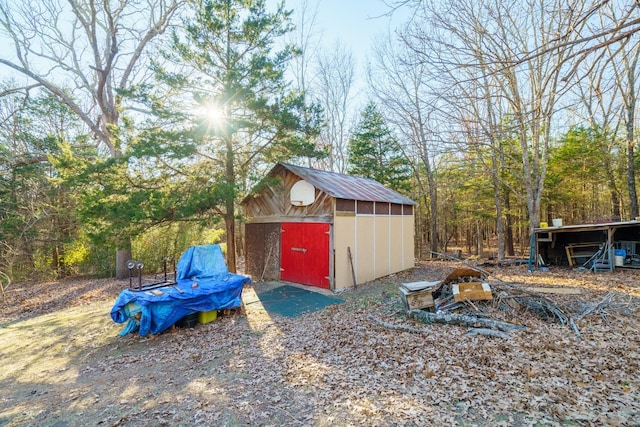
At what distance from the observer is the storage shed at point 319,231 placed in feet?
29.1

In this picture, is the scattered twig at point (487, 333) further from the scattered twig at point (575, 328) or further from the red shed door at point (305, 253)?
the red shed door at point (305, 253)

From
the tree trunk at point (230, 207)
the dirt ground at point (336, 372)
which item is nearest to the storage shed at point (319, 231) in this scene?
the tree trunk at point (230, 207)

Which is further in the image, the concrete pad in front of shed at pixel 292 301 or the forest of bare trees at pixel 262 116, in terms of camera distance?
the concrete pad in front of shed at pixel 292 301

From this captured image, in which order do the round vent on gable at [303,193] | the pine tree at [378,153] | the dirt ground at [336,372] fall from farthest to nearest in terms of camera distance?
the pine tree at [378,153] → the round vent on gable at [303,193] → the dirt ground at [336,372]

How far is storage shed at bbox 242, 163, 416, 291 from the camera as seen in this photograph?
8.86 meters

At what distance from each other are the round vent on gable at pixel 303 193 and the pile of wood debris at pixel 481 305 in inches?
164

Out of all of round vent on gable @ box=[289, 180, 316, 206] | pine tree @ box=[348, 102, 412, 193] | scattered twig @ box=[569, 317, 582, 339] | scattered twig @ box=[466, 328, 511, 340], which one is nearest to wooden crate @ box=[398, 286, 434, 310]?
scattered twig @ box=[466, 328, 511, 340]

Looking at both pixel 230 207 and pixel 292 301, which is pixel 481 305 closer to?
pixel 292 301

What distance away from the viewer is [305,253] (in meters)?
9.49

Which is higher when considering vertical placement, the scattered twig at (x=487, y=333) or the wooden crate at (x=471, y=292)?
the wooden crate at (x=471, y=292)

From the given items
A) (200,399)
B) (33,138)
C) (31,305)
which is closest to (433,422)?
(200,399)

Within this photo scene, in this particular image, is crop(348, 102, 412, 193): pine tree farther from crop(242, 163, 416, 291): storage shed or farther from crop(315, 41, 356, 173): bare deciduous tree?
crop(242, 163, 416, 291): storage shed

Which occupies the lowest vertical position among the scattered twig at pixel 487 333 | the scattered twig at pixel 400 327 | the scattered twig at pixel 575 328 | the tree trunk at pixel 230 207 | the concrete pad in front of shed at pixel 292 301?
the concrete pad in front of shed at pixel 292 301

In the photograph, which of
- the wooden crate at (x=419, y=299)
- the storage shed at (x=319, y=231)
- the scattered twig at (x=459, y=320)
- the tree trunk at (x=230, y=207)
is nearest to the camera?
the scattered twig at (x=459, y=320)
